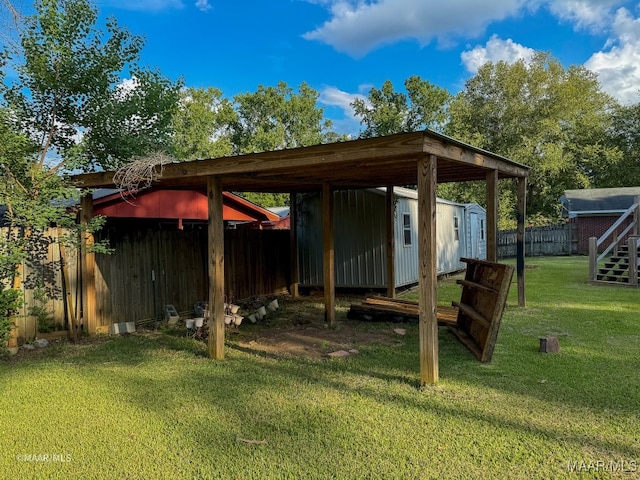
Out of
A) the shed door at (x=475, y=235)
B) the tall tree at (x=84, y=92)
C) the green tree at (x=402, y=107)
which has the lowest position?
the shed door at (x=475, y=235)

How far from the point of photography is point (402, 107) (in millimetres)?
27922

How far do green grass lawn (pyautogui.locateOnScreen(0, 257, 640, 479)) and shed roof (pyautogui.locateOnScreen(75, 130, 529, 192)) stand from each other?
6.86ft

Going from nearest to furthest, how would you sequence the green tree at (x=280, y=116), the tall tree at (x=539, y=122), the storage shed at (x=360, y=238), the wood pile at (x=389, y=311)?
the wood pile at (x=389, y=311) → the storage shed at (x=360, y=238) → the tall tree at (x=539, y=122) → the green tree at (x=280, y=116)

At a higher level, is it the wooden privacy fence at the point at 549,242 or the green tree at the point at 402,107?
the green tree at the point at 402,107

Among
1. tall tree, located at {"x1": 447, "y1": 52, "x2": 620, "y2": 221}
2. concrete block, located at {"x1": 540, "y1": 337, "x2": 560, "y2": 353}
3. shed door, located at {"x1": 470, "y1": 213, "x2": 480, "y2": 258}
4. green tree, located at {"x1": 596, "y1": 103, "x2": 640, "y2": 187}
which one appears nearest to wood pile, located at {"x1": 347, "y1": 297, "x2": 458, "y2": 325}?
concrete block, located at {"x1": 540, "y1": 337, "x2": 560, "y2": 353}

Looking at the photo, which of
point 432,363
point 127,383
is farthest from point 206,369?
point 432,363

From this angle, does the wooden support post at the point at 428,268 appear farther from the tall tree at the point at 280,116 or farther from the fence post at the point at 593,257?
the tall tree at the point at 280,116

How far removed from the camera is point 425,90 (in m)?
27.6

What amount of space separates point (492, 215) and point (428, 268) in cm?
310

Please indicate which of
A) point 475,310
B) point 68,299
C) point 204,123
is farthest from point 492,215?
point 204,123

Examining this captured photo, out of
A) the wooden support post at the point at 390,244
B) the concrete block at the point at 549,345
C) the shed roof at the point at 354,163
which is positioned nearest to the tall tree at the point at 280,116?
the wooden support post at the point at 390,244

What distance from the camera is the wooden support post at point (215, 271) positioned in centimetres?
526

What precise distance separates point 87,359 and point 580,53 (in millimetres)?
32664

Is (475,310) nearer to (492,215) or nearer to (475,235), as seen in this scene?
(492,215)
